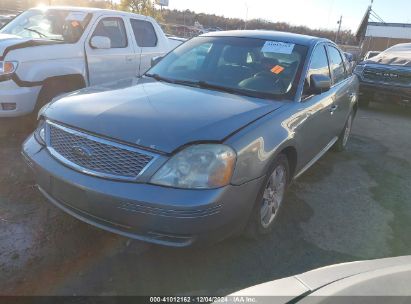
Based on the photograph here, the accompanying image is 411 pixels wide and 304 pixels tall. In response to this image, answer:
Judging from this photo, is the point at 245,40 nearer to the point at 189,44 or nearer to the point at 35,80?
the point at 189,44

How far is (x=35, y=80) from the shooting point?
17.7ft

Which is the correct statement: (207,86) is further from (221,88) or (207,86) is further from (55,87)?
(55,87)

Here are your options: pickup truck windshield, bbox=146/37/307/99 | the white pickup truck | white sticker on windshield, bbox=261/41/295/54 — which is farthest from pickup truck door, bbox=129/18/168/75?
white sticker on windshield, bbox=261/41/295/54

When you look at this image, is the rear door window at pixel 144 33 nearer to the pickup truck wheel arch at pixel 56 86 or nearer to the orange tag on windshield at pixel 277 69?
the pickup truck wheel arch at pixel 56 86

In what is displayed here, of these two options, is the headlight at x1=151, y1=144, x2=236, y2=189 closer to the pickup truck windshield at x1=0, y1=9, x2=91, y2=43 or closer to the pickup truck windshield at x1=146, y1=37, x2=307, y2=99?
the pickup truck windshield at x1=146, y1=37, x2=307, y2=99

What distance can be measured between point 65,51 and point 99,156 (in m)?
3.47

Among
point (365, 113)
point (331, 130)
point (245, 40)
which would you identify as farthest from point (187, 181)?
point (365, 113)

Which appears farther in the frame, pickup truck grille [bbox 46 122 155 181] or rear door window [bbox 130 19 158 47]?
rear door window [bbox 130 19 158 47]

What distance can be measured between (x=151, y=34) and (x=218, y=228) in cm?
540

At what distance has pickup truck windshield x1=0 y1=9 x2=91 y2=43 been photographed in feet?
20.0

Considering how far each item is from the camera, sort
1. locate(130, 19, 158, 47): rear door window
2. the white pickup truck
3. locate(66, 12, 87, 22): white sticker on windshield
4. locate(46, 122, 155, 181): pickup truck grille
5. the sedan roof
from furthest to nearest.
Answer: locate(130, 19, 158, 47): rear door window → locate(66, 12, 87, 22): white sticker on windshield → the white pickup truck → the sedan roof → locate(46, 122, 155, 181): pickup truck grille

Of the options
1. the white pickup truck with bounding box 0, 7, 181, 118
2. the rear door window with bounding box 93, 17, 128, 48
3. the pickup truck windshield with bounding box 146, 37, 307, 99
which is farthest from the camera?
the rear door window with bounding box 93, 17, 128, 48

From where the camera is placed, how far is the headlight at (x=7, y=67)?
16.9 feet

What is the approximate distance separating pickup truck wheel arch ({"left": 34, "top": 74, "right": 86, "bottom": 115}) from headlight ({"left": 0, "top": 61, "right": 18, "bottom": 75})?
1.42 feet
